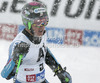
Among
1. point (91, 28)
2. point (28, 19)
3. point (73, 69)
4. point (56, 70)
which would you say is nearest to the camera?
point (28, 19)

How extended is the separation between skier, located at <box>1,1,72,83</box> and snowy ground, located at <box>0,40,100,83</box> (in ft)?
6.54

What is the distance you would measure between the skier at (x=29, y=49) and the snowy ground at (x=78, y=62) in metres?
1.99

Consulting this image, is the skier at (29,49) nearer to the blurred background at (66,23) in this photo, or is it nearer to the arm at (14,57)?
the arm at (14,57)

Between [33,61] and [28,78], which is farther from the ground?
[33,61]

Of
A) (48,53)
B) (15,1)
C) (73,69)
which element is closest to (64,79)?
(48,53)

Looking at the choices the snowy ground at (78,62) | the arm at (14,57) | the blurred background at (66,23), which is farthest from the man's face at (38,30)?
the blurred background at (66,23)

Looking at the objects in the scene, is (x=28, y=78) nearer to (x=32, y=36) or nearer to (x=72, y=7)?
(x=32, y=36)

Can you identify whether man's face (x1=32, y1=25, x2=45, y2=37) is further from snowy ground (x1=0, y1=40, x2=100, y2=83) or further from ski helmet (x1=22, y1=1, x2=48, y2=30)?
snowy ground (x1=0, y1=40, x2=100, y2=83)

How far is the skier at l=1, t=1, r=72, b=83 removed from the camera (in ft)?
10.3

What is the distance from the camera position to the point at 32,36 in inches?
130

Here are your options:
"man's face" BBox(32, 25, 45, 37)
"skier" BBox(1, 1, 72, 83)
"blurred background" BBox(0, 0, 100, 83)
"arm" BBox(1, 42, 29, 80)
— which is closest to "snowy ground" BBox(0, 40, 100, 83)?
"blurred background" BBox(0, 0, 100, 83)

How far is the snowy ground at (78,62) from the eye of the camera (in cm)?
562

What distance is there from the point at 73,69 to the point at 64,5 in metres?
2.32

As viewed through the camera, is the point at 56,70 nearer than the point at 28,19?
No
